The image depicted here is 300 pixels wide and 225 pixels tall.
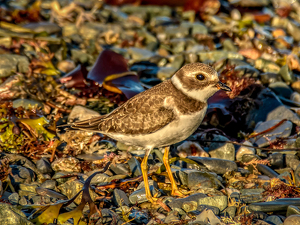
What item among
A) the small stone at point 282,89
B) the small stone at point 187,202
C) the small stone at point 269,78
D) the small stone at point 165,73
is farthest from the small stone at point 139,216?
the small stone at point 269,78

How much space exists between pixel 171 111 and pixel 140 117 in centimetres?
47

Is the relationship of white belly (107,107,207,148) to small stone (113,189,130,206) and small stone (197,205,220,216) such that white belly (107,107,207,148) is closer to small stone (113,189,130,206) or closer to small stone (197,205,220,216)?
small stone (113,189,130,206)

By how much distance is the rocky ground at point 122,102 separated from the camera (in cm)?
455

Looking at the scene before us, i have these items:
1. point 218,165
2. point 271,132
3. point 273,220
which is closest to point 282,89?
point 271,132

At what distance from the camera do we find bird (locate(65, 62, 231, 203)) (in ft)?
15.5

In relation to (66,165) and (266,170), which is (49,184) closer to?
(66,165)

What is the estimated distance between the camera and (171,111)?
4766 mm

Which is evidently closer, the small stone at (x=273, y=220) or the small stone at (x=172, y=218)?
the small stone at (x=273, y=220)

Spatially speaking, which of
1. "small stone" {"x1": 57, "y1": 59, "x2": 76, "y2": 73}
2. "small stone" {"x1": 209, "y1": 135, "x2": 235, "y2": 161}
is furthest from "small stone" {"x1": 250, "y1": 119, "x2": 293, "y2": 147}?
"small stone" {"x1": 57, "y1": 59, "x2": 76, "y2": 73}

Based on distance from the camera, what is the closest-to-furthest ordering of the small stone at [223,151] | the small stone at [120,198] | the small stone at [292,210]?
the small stone at [292,210] → the small stone at [120,198] → the small stone at [223,151]

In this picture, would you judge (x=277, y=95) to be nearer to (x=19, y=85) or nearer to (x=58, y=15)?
(x=19, y=85)

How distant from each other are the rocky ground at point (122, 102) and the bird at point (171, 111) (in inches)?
21.6

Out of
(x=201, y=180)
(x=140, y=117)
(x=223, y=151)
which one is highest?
(x=140, y=117)

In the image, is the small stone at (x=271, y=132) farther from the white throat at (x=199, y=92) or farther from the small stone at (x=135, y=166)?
the small stone at (x=135, y=166)
